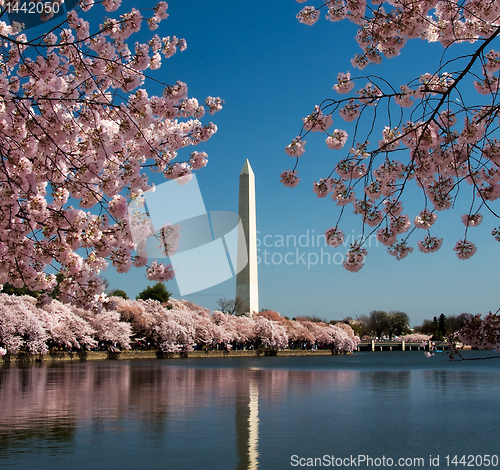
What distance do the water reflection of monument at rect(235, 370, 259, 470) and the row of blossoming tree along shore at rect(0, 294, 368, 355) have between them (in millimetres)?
9498

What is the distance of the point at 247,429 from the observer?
9.95m

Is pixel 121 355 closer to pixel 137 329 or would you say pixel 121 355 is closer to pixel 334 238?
pixel 137 329

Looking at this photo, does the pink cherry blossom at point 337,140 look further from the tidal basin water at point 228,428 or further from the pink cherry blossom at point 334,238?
the tidal basin water at point 228,428

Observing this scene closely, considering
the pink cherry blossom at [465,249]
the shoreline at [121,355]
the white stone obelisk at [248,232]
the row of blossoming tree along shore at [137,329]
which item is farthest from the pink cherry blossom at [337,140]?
the white stone obelisk at [248,232]

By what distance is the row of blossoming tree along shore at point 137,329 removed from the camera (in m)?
33.6

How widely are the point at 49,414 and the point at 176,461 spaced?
441cm

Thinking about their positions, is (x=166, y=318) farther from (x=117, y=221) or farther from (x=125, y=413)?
(x=117, y=221)

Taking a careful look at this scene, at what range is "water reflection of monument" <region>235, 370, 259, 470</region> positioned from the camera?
764 centimetres

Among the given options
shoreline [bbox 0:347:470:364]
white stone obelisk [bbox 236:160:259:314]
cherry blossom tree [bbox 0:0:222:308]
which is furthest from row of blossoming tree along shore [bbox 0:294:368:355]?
cherry blossom tree [bbox 0:0:222:308]

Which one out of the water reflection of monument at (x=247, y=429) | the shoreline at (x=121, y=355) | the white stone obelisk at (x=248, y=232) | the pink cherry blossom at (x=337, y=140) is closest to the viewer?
A: the pink cherry blossom at (x=337, y=140)

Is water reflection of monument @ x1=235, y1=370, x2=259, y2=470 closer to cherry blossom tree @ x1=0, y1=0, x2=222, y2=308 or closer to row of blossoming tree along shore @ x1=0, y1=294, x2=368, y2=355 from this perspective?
cherry blossom tree @ x1=0, y1=0, x2=222, y2=308

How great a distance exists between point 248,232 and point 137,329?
533 inches

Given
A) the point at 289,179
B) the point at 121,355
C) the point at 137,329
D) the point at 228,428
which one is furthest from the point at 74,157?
the point at 137,329

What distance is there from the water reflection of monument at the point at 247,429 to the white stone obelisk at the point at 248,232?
3000 cm
